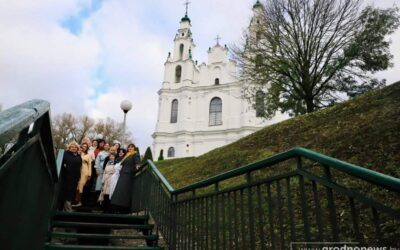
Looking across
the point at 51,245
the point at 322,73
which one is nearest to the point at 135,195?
the point at 51,245

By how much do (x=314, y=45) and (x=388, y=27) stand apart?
13.4 ft

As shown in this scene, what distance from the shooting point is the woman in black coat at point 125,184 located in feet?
20.5

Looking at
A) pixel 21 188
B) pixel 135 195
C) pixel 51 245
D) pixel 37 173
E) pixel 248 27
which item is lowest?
pixel 51 245

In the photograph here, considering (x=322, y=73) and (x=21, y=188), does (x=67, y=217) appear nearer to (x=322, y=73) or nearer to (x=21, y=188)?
(x=21, y=188)

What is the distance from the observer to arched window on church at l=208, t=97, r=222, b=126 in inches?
1622

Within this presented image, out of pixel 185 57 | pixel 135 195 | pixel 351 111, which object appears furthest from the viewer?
pixel 185 57

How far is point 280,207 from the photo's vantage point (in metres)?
2.29

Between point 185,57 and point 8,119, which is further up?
point 185,57

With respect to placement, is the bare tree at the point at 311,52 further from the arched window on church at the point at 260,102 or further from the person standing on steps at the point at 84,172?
the person standing on steps at the point at 84,172

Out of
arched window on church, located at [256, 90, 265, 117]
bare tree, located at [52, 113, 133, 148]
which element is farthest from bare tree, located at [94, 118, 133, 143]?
arched window on church, located at [256, 90, 265, 117]

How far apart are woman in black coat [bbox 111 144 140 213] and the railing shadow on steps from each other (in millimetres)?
152

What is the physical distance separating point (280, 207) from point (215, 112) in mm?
39837

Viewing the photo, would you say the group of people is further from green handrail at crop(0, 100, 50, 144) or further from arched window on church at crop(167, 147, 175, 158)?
arched window on church at crop(167, 147, 175, 158)

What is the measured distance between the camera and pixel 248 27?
19469mm
